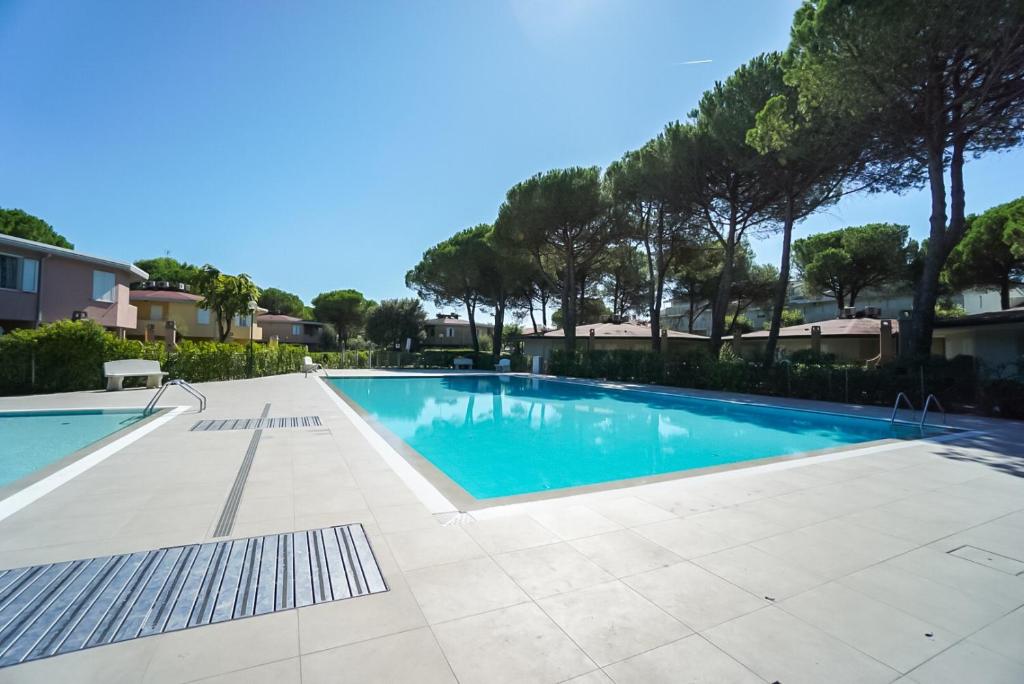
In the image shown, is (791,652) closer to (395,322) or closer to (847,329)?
(847,329)

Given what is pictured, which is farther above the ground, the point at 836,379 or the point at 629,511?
the point at 836,379

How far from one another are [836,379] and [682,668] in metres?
13.3

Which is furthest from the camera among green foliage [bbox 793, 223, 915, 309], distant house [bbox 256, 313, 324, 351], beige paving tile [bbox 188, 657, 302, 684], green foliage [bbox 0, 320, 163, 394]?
distant house [bbox 256, 313, 324, 351]

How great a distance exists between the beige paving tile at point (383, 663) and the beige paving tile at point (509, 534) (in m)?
1.07

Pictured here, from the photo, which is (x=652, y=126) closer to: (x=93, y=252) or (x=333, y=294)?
(x=93, y=252)

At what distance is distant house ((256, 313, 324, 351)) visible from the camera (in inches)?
1638

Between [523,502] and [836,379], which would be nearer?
[523,502]

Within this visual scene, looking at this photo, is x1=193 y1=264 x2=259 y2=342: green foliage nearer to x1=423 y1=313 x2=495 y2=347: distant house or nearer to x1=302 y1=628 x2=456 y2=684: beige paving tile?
x1=423 y1=313 x2=495 y2=347: distant house

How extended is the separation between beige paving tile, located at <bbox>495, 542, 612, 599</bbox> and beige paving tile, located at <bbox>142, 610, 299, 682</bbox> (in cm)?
119

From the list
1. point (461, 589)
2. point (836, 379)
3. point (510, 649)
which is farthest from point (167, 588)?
point (836, 379)

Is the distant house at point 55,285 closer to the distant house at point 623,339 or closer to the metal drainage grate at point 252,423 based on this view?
the metal drainage grate at point 252,423

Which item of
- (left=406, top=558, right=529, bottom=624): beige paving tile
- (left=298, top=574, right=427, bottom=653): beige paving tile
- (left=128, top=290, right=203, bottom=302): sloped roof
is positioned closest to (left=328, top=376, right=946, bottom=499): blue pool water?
(left=406, top=558, right=529, bottom=624): beige paving tile

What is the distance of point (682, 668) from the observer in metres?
1.91

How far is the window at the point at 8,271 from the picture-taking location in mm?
14547
